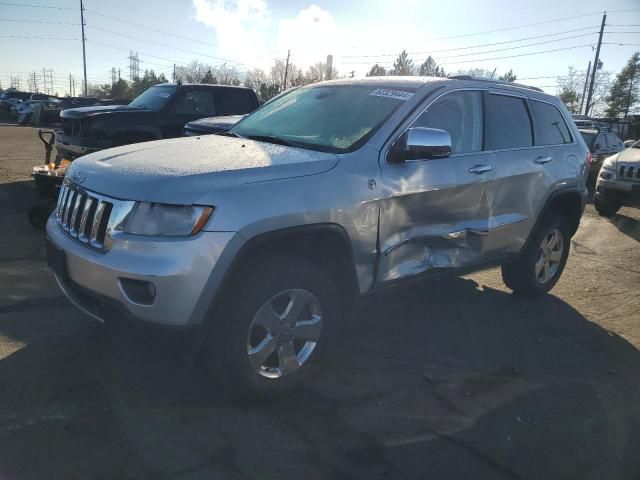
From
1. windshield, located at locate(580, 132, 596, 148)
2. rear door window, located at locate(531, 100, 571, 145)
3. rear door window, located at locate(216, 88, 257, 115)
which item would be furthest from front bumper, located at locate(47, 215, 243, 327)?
windshield, located at locate(580, 132, 596, 148)

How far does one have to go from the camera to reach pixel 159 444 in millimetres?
2582

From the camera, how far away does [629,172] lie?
907 cm

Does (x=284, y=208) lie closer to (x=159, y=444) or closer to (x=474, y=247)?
(x=159, y=444)

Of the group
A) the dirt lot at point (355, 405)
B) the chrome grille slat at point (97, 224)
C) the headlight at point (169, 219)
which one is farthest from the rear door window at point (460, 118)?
the chrome grille slat at point (97, 224)

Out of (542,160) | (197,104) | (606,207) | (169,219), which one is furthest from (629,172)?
(169,219)

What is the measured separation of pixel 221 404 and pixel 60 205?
5.32 ft

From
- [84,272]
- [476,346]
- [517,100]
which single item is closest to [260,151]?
[84,272]

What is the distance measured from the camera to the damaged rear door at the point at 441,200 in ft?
10.8

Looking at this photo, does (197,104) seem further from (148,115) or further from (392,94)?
(392,94)

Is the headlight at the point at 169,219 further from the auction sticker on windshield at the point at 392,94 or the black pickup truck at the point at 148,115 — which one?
the black pickup truck at the point at 148,115

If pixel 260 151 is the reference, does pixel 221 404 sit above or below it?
below

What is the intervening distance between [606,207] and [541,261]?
5743 millimetres

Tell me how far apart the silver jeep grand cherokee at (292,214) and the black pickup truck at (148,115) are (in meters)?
4.80

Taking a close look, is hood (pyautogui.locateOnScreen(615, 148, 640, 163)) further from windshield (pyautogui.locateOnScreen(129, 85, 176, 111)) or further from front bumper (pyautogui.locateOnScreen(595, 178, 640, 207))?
windshield (pyautogui.locateOnScreen(129, 85, 176, 111))
